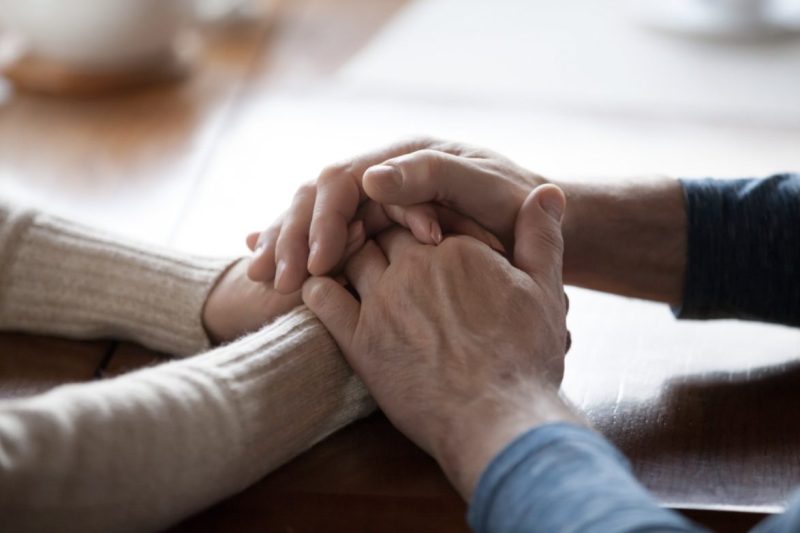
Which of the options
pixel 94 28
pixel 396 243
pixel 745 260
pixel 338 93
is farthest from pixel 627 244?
pixel 94 28

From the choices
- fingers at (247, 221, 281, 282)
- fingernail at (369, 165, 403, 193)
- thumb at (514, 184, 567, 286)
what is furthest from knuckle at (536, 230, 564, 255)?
fingers at (247, 221, 281, 282)

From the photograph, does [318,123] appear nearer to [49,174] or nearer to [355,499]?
[49,174]

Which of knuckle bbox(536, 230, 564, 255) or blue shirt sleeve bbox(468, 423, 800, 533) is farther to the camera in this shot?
knuckle bbox(536, 230, 564, 255)

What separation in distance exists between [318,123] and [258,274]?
1.78 ft

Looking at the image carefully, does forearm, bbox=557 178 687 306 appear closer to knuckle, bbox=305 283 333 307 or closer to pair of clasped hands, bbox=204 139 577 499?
pair of clasped hands, bbox=204 139 577 499

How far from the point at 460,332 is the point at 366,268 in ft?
0.41

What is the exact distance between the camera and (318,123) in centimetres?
146

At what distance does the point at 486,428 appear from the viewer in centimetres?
75

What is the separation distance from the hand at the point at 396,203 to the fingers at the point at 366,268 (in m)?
0.01

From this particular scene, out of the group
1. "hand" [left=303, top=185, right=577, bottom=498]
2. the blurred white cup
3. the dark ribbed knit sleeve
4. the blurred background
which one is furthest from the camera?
the blurred white cup

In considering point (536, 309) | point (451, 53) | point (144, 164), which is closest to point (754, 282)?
point (536, 309)

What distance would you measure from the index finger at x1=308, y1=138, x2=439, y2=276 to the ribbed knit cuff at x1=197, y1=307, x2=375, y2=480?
51mm

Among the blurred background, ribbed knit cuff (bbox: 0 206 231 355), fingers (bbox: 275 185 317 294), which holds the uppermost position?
fingers (bbox: 275 185 317 294)

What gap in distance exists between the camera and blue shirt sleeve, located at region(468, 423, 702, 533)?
64cm
